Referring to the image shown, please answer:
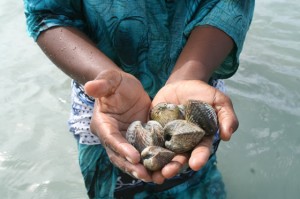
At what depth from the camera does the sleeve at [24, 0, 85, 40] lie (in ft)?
6.97

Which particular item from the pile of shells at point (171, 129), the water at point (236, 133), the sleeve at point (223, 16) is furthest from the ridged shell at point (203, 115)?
the water at point (236, 133)

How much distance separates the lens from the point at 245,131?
3.57m

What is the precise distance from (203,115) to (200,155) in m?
0.27

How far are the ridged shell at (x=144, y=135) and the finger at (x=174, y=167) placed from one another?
0.20 m

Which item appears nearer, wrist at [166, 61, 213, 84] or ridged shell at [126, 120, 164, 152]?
ridged shell at [126, 120, 164, 152]

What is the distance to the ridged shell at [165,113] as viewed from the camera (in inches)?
74.9

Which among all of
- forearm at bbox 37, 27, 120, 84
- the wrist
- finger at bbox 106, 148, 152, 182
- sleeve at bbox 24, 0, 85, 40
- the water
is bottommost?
the water

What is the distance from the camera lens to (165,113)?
190 centimetres

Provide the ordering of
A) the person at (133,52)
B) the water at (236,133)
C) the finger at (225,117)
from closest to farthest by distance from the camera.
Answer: the finger at (225,117)
the person at (133,52)
the water at (236,133)

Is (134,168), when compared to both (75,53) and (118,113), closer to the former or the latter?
(118,113)

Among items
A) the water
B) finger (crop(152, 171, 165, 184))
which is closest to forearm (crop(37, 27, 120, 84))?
finger (crop(152, 171, 165, 184))

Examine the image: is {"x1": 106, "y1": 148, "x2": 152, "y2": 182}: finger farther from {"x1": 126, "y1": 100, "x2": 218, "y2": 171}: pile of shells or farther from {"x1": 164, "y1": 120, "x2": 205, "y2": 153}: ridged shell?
{"x1": 164, "y1": 120, "x2": 205, "y2": 153}: ridged shell

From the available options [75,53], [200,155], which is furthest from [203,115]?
[75,53]

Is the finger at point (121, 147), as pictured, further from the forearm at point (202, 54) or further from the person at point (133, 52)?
the forearm at point (202, 54)
